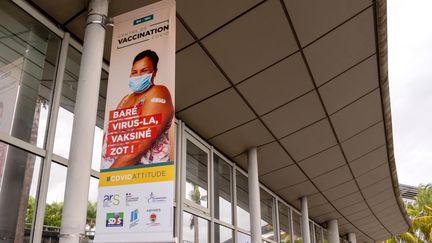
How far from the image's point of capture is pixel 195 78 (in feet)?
18.2

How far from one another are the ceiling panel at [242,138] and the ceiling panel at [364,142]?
207 cm

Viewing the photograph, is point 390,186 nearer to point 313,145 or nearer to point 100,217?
point 313,145

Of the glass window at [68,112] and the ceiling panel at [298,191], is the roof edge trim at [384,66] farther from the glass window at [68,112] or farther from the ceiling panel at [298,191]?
the glass window at [68,112]

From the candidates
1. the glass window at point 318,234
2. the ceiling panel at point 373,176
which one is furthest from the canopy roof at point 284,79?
the glass window at point 318,234

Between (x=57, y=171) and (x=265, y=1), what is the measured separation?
9.07ft

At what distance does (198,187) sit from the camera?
6922mm

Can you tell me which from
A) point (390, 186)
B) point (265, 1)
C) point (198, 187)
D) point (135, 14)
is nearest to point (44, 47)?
point (135, 14)

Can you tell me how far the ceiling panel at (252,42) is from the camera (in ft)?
15.6

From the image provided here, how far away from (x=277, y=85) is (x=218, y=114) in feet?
3.38

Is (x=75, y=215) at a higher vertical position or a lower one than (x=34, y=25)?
lower

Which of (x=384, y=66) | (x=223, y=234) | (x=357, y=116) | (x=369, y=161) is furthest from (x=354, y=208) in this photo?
(x=384, y=66)

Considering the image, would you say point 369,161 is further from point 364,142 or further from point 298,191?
point 298,191

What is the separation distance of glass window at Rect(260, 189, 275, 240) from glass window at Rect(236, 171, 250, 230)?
1.13 m

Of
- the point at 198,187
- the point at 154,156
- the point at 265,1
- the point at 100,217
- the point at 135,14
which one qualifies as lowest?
the point at 100,217
